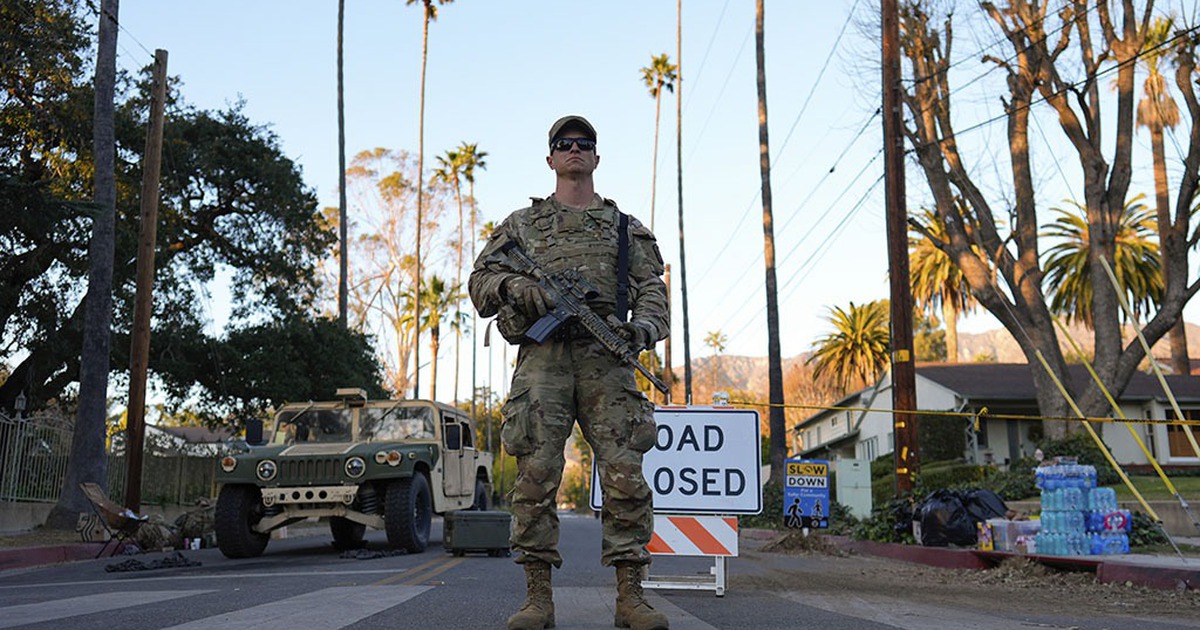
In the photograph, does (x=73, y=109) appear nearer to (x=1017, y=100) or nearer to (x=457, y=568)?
(x=457, y=568)

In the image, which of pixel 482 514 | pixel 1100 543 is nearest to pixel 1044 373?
pixel 1100 543

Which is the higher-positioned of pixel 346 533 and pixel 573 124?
pixel 573 124

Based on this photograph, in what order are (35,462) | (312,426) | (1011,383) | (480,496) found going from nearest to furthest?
(312,426) < (35,462) < (480,496) < (1011,383)

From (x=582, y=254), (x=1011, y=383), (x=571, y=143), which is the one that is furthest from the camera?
(x=1011, y=383)

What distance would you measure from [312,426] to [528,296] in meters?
9.57

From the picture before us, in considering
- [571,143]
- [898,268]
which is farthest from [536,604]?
[898,268]

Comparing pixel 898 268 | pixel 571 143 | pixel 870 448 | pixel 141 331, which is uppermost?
pixel 898 268

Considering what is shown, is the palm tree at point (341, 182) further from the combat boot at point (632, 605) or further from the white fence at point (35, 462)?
the combat boot at point (632, 605)

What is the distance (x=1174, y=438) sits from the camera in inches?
1282

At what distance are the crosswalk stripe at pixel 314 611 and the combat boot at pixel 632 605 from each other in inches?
45.7

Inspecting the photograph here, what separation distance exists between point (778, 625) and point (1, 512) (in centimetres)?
1355

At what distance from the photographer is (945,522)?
12062mm

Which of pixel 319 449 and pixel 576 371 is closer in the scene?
pixel 576 371

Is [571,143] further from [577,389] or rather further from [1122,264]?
[1122,264]
